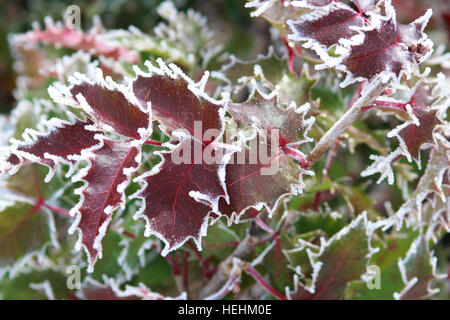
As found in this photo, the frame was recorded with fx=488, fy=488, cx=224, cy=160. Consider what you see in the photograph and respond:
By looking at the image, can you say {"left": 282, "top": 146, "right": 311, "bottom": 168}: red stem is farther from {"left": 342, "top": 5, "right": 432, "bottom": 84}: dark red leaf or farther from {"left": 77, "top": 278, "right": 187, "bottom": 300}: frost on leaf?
{"left": 77, "top": 278, "right": 187, "bottom": 300}: frost on leaf

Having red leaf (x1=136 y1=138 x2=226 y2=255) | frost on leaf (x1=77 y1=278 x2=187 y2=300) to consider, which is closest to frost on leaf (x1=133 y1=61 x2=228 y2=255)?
red leaf (x1=136 y1=138 x2=226 y2=255)

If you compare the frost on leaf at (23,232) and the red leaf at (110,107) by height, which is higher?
the red leaf at (110,107)

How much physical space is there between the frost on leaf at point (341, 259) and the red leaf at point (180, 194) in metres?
0.21

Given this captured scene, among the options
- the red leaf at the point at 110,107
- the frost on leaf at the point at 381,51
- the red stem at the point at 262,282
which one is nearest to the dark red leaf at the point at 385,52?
the frost on leaf at the point at 381,51

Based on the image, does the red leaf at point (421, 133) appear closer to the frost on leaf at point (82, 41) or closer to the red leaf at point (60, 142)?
the red leaf at point (60, 142)

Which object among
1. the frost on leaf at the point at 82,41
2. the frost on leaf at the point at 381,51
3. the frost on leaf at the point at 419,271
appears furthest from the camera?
the frost on leaf at the point at 82,41

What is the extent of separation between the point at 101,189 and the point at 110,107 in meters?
0.08

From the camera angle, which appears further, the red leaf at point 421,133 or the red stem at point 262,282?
the red stem at point 262,282

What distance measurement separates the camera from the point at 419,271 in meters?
0.69

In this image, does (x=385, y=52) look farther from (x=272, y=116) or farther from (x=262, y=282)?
(x=262, y=282)

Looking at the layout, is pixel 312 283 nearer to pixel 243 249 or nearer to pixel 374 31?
pixel 243 249

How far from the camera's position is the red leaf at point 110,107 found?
477mm

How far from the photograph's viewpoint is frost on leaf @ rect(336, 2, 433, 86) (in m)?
0.45

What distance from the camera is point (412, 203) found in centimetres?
59
